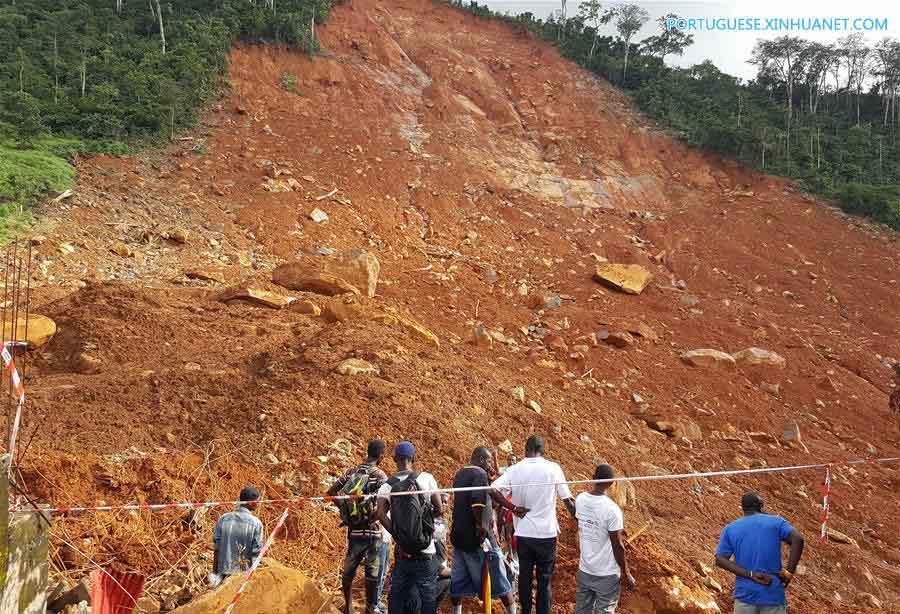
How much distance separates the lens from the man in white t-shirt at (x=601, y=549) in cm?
382

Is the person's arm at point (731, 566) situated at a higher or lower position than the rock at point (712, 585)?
higher

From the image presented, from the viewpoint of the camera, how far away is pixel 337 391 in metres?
6.89

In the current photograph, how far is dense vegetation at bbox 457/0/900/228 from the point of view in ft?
74.9

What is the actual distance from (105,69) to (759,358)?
60.0 ft

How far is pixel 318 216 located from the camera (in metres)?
14.8

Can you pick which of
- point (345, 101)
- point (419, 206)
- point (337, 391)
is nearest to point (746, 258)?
point (419, 206)

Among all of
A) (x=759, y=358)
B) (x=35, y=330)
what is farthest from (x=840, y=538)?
(x=35, y=330)

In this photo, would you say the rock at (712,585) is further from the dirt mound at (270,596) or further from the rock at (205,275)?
the rock at (205,275)

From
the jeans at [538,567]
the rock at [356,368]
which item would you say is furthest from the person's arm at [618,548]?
the rock at [356,368]

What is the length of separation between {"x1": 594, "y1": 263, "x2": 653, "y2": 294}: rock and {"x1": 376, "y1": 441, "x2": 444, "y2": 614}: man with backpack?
11.2 meters

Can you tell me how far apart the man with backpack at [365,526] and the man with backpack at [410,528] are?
19 cm

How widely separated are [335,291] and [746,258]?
12278 millimetres

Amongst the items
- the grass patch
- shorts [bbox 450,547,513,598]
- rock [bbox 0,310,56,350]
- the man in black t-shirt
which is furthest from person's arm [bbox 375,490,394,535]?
the grass patch

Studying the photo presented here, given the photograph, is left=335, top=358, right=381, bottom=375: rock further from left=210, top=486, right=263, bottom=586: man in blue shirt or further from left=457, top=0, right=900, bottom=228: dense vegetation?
left=457, top=0, right=900, bottom=228: dense vegetation
